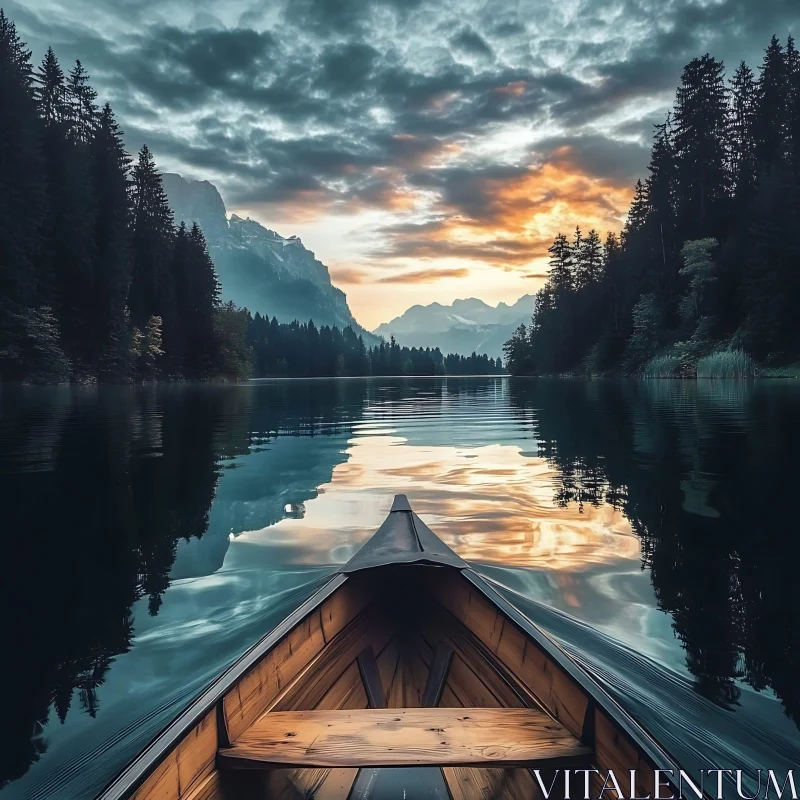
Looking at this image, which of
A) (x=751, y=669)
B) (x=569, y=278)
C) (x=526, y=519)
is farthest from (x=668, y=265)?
(x=751, y=669)

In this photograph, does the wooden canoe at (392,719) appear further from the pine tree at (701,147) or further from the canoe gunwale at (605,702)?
the pine tree at (701,147)

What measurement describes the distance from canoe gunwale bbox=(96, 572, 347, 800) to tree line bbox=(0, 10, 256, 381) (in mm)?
45620

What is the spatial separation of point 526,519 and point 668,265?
59.5m

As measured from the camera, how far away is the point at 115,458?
13.7 m

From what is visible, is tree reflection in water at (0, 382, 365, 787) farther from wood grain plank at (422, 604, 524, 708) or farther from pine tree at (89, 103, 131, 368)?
pine tree at (89, 103, 131, 368)

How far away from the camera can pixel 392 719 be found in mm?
2967

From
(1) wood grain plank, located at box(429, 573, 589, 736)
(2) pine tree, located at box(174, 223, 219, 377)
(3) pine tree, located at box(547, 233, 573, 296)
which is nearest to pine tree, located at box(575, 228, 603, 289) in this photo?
(3) pine tree, located at box(547, 233, 573, 296)

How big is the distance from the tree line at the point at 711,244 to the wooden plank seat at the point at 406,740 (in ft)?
160

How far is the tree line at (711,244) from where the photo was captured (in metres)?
44.1

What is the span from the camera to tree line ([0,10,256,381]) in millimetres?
42500

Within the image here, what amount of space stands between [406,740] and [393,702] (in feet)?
3.54

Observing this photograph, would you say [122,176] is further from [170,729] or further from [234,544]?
[170,729]

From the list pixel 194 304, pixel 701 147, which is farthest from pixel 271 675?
pixel 194 304

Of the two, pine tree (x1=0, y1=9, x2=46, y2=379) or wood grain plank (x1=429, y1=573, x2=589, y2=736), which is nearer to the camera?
wood grain plank (x1=429, y1=573, x2=589, y2=736)
